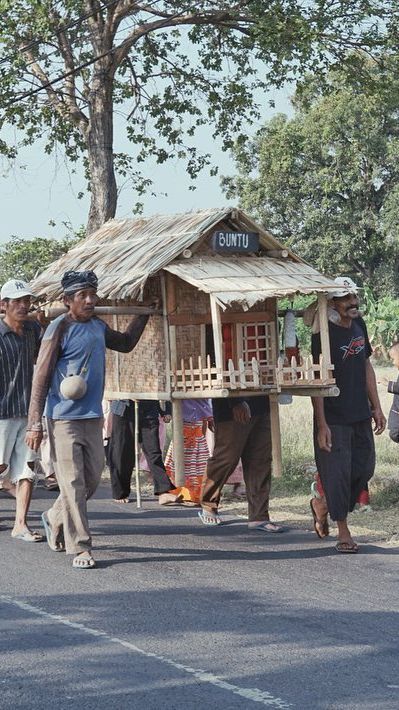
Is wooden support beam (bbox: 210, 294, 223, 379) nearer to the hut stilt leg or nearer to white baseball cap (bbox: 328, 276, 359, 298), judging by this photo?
the hut stilt leg

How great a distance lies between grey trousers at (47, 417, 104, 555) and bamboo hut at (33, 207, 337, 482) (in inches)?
38.2

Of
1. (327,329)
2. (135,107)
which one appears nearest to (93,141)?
(135,107)

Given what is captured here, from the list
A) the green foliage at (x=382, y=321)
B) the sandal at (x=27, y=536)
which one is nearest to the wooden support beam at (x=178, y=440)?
the sandal at (x=27, y=536)

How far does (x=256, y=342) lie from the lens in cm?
984

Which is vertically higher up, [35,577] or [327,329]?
[327,329]

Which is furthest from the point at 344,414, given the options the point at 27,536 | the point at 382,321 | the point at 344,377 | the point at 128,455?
the point at 382,321

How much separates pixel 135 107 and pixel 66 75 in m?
2.34

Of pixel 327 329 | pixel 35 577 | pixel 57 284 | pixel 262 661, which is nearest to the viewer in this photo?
pixel 262 661

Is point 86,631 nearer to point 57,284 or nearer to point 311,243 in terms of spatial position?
point 57,284

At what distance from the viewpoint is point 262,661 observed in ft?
20.2

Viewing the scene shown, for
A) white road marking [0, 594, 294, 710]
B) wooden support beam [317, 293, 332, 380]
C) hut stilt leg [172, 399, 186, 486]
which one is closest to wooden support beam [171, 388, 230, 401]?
hut stilt leg [172, 399, 186, 486]

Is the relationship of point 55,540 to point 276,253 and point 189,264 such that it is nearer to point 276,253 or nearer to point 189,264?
point 189,264

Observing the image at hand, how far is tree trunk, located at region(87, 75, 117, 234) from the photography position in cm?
1845

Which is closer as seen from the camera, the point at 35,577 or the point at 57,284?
the point at 35,577
